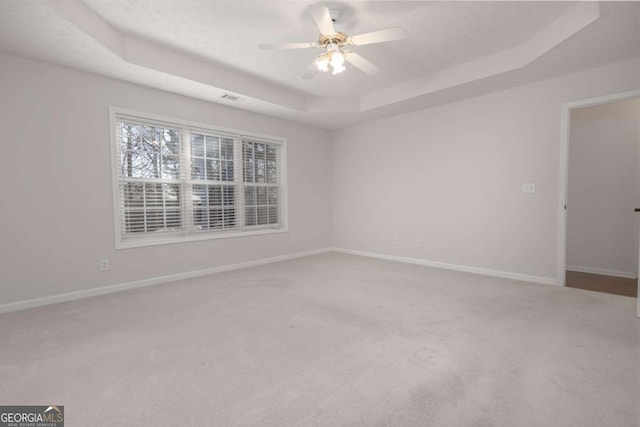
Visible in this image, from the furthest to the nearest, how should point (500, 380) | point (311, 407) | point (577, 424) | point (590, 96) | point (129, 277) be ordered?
point (129, 277)
point (590, 96)
point (500, 380)
point (311, 407)
point (577, 424)

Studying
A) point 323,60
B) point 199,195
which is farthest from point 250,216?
point 323,60

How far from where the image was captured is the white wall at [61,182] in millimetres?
2814

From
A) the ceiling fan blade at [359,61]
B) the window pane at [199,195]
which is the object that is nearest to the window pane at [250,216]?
the window pane at [199,195]

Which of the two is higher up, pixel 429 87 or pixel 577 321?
pixel 429 87

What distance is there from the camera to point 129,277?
3521 millimetres

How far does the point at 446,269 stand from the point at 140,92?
483 cm

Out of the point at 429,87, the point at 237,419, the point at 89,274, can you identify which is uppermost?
the point at 429,87

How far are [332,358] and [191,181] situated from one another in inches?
127

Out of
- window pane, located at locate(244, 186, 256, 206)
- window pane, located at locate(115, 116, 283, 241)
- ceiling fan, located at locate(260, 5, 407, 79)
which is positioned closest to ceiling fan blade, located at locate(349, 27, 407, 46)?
ceiling fan, located at locate(260, 5, 407, 79)

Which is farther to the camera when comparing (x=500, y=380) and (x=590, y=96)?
(x=590, y=96)

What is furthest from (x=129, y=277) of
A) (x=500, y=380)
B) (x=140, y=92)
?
(x=500, y=380)

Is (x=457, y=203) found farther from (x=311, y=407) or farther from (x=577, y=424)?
(x=311, y=407)

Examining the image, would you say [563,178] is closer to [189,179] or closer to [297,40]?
[297,40]

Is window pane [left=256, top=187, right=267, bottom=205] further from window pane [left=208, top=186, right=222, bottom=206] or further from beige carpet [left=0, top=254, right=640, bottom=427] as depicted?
beige carpet [left=0, top=254, right=640, bottom=427]
